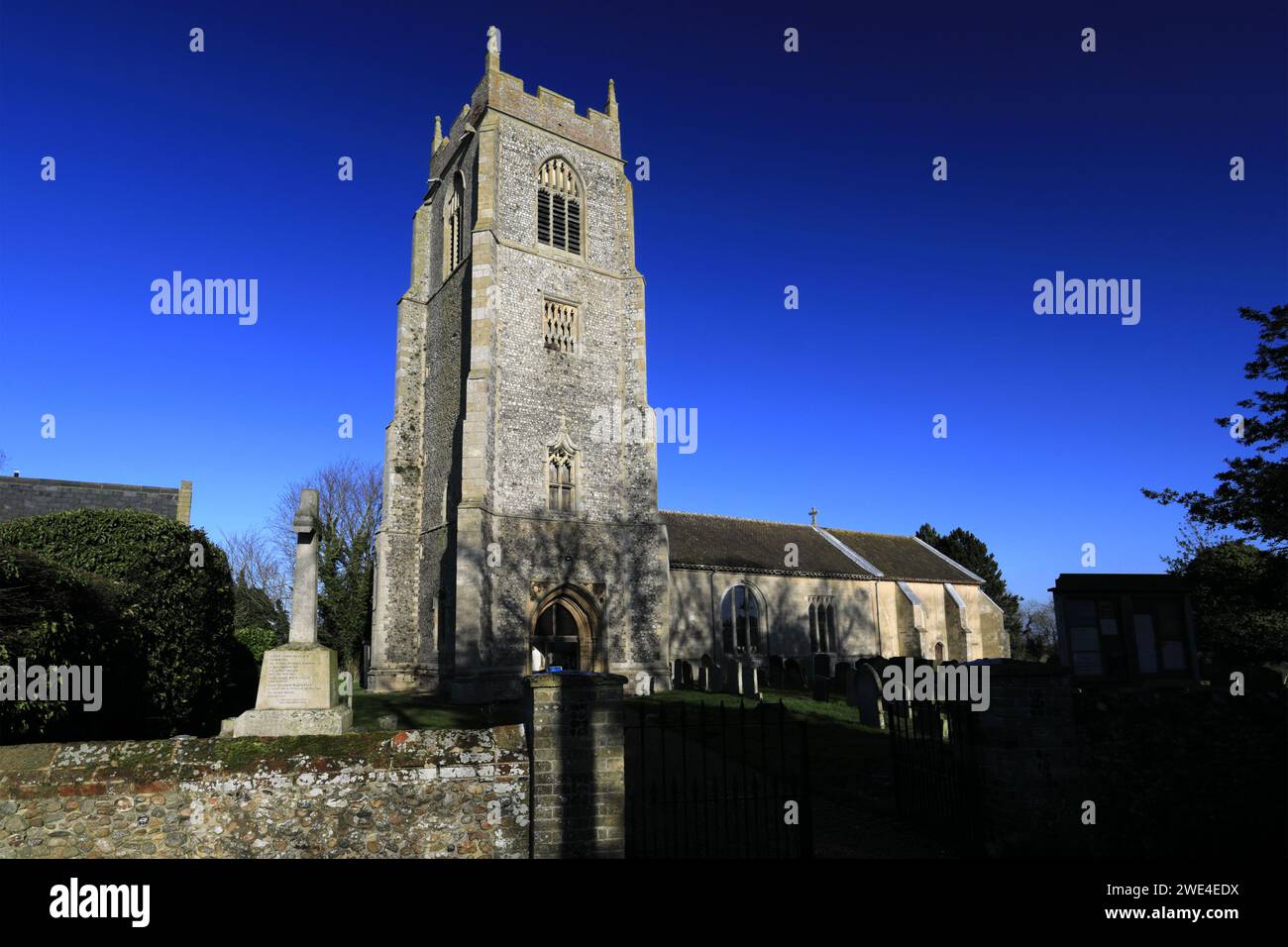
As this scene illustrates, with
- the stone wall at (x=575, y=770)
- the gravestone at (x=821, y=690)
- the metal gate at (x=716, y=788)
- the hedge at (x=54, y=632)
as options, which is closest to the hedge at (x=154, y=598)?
the hedge at (x=54, y=632)

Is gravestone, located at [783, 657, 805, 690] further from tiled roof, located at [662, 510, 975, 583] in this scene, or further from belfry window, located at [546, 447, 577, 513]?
belfry window, located at [546, 447, 577, 513]

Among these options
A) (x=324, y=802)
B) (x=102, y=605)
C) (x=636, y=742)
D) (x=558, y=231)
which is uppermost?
(x=558, y=231)

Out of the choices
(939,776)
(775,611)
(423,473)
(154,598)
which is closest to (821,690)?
(775,611)

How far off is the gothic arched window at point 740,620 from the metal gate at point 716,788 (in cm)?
906

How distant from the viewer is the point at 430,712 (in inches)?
687

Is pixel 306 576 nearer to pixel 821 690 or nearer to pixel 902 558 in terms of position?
pixel 821 690

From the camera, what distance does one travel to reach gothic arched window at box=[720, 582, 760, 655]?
28.3m

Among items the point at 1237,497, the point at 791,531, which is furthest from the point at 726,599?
the point at 1237,497

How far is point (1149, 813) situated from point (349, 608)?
30.8 metres

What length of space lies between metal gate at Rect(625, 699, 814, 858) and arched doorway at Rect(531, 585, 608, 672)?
10.9ft

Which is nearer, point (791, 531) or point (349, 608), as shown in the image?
point (349, 608)

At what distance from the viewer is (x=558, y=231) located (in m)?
24.9
